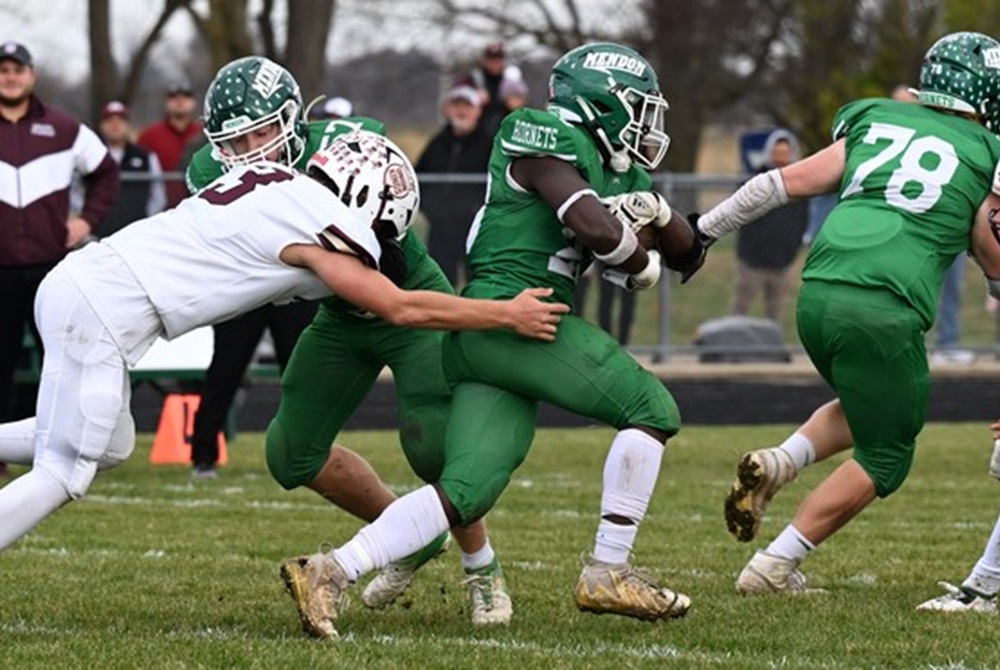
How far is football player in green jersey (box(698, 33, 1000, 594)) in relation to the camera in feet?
20.5

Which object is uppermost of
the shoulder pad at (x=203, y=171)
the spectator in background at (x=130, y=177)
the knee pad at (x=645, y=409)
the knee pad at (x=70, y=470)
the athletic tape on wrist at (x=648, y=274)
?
the athletic tape on wrist at (x=648, y=274)

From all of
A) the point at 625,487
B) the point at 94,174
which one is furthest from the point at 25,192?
the point at 625,487

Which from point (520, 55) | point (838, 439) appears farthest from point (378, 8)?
point (838, 439)

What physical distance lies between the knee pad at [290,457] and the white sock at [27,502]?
2.90 feet

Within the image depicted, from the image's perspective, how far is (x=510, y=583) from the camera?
6.76 m

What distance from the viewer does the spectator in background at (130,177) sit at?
47.2 feet

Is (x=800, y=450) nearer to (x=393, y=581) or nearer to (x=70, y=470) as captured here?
(x=393, y=581)

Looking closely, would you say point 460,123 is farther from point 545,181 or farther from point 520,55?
point 520,55

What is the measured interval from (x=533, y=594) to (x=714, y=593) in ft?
1.83

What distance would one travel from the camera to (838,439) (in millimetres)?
6754

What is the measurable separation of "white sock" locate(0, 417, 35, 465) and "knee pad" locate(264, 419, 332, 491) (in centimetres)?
81

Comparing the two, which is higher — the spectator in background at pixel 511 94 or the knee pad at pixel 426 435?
the knee pad at pixel 426 435

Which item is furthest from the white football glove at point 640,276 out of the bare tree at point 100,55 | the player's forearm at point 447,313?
the bare tree at point 100,55

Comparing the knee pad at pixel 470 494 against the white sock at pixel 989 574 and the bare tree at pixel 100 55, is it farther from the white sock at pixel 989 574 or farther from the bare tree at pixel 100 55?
the bare tree at pixel 100 55
